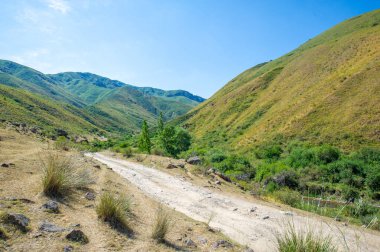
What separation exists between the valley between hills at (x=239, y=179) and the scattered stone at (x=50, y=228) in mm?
35

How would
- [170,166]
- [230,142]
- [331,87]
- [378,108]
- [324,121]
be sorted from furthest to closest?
[230,142], [331,87], [324,121], [378,108], [170,166]

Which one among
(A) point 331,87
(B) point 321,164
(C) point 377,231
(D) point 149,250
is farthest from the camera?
(A) point 331,87

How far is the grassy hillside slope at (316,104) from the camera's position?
1474 inches

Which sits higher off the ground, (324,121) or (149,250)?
(324,121)

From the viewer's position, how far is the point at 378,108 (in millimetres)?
36594

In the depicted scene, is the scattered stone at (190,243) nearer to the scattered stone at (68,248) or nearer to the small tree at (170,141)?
the scattered stone at (68,248)

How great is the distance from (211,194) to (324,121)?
32610mm

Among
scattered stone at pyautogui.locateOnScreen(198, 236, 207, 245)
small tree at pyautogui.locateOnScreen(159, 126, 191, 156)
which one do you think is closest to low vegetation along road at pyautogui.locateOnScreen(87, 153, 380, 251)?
scattered stone at pyautogui.locateOnScreen(198, 236, 207, 245)

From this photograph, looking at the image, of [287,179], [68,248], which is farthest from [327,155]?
[68,248]

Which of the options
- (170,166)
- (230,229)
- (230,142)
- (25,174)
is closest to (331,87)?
(230,142)

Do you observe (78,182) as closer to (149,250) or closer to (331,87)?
(149,250)

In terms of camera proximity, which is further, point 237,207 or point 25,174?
point 237,207

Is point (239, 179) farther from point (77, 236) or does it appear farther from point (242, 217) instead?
point (77, 236)

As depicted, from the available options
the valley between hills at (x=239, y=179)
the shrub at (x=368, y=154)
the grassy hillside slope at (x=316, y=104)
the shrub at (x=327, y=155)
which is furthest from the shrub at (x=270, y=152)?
the shrub at (x=368, y=154)
